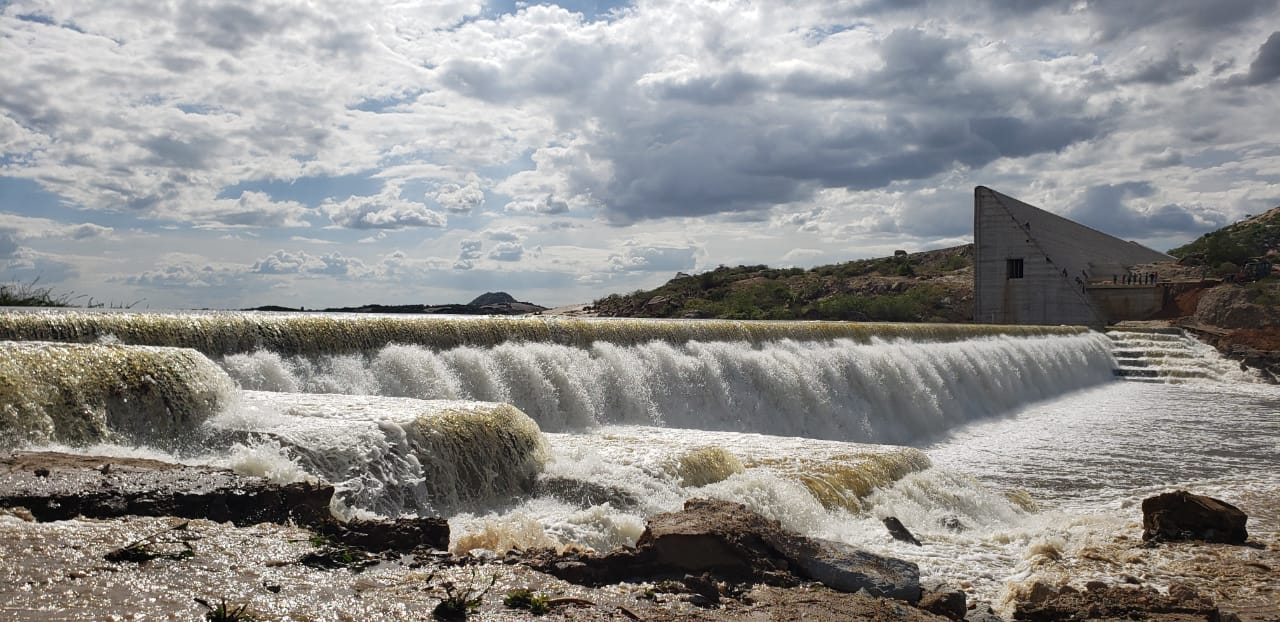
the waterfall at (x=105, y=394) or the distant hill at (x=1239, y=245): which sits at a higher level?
the distant hill at (x=1239, y=245)

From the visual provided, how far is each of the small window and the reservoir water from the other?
2158 cm

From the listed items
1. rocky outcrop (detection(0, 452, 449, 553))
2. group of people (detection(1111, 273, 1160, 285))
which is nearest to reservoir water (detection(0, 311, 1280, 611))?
rocky outcrop (detection(0, 452, 449, 553))

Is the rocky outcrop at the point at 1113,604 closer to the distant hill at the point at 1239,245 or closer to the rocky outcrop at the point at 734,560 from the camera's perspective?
the rocky outcrop at the point at 734,560

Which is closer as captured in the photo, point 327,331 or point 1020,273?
point 327,331

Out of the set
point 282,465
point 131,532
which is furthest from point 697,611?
point 282,465

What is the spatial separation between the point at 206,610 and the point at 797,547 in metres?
3.58

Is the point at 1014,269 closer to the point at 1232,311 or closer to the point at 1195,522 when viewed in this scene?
the point at 1232,311

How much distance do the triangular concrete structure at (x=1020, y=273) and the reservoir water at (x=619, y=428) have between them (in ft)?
69.7

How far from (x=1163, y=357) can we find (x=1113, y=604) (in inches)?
1216

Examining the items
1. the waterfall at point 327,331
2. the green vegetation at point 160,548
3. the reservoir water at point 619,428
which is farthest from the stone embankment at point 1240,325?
the green vegetation at point 160,548

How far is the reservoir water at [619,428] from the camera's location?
702 cm

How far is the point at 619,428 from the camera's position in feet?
44.7

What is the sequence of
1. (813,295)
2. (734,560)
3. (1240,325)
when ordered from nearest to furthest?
1. (734,560)
2. (1240,325)
3. (813,295)

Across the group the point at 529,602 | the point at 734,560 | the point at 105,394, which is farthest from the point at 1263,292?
the point at 105,394
